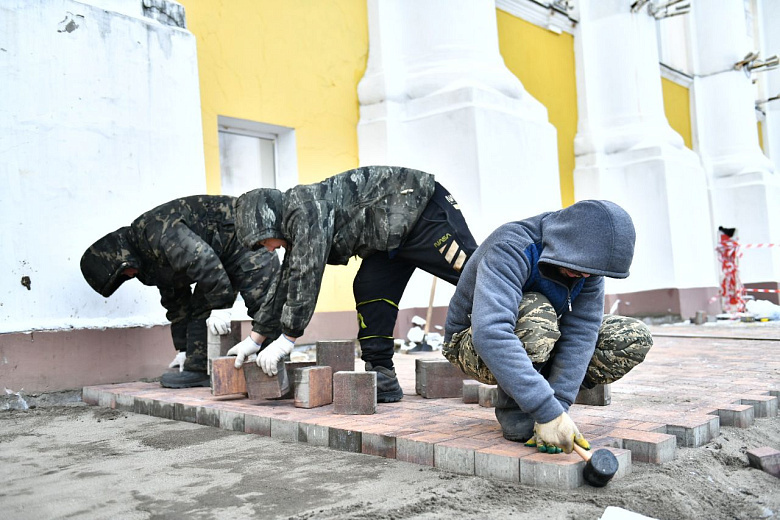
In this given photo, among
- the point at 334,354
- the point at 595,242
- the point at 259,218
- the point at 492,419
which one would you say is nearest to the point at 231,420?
the point at 334,354

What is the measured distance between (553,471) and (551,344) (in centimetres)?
41

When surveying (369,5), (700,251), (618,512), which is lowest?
(618,512)

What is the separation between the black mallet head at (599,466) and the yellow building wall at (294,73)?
15.0 feet

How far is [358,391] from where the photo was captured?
3.06m

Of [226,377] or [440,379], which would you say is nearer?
[440,379]

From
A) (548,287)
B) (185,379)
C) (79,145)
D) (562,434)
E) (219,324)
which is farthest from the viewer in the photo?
(79,145)

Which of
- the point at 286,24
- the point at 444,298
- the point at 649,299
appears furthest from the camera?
the point at 649,299

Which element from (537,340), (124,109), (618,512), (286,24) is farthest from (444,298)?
(618,512)

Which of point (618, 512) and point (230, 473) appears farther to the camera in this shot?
point (230, 473)

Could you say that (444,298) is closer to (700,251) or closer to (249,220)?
(249,220)

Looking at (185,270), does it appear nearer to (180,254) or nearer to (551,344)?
(180,254)

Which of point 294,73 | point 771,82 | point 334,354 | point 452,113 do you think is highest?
point 771,82

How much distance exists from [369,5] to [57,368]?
5014 millimetres

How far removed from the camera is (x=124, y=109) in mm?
4863
